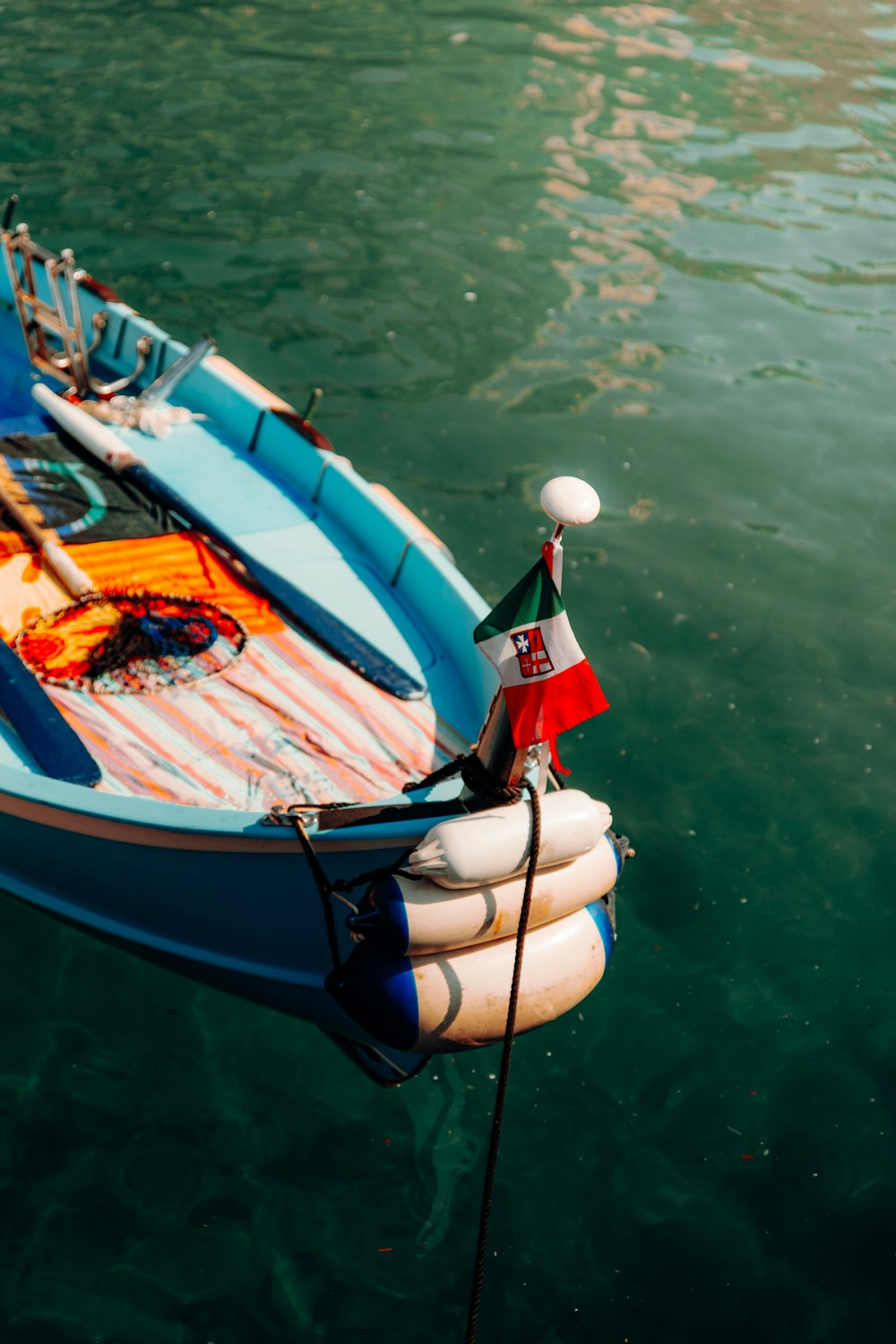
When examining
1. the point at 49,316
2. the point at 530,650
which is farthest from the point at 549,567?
the point at 49,316

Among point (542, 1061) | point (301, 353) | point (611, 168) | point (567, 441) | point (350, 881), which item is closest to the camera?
point (350, 881)

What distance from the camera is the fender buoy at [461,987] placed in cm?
435

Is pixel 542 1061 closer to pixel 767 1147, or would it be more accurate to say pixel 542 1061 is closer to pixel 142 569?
pixel 767 1147

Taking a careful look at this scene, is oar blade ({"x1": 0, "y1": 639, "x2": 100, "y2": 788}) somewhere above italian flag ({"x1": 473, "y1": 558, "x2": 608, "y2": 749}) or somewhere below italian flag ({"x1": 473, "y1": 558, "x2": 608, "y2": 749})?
below

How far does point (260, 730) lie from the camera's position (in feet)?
20.2

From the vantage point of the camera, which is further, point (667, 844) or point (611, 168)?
point (611, 168)

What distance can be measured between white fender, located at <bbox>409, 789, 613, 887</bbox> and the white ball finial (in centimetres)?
109

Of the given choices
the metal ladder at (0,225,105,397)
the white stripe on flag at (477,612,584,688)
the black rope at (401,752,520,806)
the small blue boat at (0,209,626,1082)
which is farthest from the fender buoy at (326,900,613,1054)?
the metal ladder at (0,225,105,397)

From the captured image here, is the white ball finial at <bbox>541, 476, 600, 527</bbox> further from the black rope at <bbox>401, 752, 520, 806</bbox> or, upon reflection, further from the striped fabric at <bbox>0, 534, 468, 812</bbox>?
the striped fabric at <bbox>0, 534, 468, 812</bbox>

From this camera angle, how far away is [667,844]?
7.40 m

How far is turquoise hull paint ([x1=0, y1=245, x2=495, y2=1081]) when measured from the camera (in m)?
5.09

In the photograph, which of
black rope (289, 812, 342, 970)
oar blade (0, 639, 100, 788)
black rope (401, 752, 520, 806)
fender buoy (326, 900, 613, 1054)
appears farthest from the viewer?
oar blade (0, 639, 100, 788)

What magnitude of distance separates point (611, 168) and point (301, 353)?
7.09 m

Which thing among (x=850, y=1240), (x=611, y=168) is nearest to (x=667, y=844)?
(x=850, y=1240)
